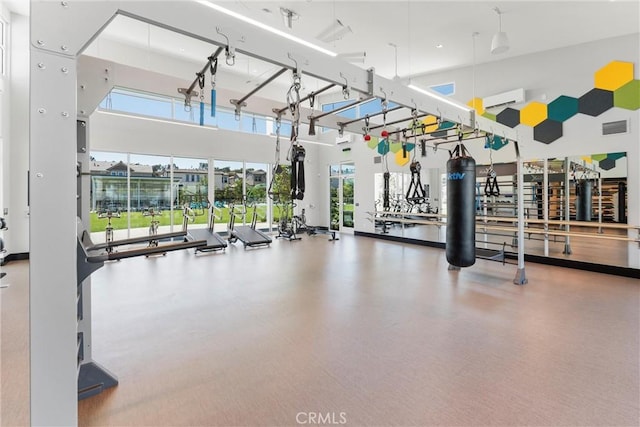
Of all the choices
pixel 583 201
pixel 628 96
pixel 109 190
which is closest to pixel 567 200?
pixel 583 201

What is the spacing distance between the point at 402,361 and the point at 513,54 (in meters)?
7.34

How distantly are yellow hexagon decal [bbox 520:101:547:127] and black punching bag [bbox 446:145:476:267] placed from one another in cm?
368

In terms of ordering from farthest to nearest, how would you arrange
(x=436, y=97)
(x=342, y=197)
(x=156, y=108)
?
(x=342, y=197) < (x=156, y=108) < (x=436, y=97)

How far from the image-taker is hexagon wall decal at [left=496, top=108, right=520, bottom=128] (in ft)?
23.3

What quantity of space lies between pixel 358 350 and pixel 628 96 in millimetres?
6767

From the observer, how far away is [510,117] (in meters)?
7.21

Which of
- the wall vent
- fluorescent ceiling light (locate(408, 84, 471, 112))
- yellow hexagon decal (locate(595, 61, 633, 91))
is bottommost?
fluorescent ceiling light (locate(408, 84, 471, 112))

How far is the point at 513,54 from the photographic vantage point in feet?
23.0

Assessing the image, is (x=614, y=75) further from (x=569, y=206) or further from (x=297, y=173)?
(x=297, y=173)

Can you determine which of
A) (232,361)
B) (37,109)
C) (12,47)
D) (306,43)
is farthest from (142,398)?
(12,47)

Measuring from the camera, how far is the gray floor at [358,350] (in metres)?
2.14

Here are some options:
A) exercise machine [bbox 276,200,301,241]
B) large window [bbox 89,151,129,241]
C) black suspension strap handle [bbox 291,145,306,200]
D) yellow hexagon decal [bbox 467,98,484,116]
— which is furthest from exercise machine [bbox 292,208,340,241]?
black suspension strap handle [bbox 291,145,306,200]

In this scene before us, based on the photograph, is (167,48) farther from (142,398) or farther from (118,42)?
(142,398)

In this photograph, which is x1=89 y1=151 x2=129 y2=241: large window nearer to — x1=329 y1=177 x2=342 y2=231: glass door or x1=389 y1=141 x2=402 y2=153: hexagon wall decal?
x1=329 y1=177 x2=342 y2=231: glass door
